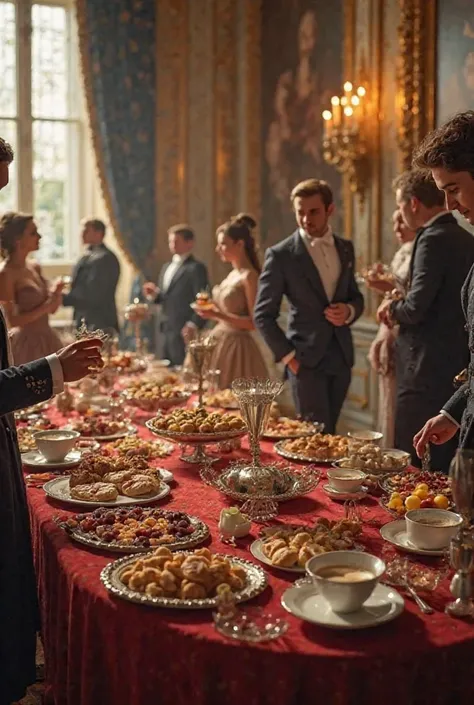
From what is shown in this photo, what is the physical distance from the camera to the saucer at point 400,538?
6.70 feet

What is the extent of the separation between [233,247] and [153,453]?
247 cm

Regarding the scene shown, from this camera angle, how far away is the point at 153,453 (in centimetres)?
310

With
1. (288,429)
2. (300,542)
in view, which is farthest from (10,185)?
(300,542)

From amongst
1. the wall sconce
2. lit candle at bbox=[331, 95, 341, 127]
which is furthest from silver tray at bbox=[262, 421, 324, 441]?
lit candle at bbox=[331, 95, 341, 127]

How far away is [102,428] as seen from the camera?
344 cm

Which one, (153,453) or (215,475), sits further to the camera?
(153,453)

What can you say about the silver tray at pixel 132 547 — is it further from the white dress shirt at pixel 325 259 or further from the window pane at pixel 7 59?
the window pane at pixel 7 59

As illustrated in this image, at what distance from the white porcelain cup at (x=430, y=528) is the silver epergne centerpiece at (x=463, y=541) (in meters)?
0.19

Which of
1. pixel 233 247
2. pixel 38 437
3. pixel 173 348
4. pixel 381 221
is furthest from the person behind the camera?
pixel 173 348

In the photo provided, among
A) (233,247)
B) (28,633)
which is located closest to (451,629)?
(28,633)

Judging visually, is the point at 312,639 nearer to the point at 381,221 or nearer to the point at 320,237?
the point at 320,237

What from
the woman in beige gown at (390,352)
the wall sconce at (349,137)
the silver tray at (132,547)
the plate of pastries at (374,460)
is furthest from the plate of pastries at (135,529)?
the wall sconce at (349,137)

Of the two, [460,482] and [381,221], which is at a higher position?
[381,221]

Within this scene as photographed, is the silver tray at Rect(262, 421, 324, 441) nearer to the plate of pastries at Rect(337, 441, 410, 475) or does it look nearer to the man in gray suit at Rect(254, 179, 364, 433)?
the plate of pastries at Rect(337, 441, 410, 475)
